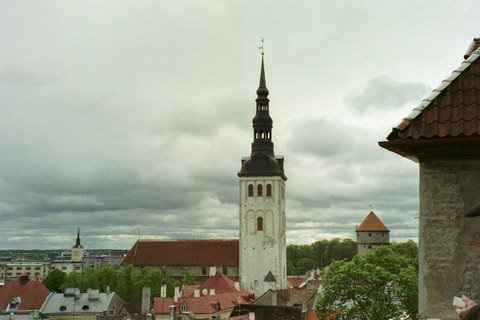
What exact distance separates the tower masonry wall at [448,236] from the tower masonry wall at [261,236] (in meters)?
57.5

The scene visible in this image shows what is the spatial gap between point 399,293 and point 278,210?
124 feet

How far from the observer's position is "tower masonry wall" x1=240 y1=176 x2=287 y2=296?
64.2 m

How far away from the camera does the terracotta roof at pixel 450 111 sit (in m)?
6.61

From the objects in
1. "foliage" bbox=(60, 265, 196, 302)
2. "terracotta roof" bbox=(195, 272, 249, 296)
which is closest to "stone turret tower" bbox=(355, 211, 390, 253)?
"foliage" bbox=(60, 265, 196, 302)

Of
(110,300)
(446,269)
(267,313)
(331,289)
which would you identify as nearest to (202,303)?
(267,313)

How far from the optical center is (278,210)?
66.0 meters

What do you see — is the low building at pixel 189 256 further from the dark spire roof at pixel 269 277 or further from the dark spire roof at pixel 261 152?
the dark spire roof at pixel 261 152

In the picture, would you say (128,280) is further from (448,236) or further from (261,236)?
(448,236)

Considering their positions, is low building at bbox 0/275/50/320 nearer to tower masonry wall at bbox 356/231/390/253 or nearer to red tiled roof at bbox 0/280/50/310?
red tiled roof at bbox 0/280/50/310

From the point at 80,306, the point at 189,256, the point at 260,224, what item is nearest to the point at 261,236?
the point at 260,224

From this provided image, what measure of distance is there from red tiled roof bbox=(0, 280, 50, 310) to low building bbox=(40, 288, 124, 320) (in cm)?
323

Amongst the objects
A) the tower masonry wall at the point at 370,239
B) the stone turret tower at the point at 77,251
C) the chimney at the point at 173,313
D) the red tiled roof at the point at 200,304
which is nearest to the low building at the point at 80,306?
the red tiled roof at the point at 200,304

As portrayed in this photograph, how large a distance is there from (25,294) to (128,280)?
1328 centimetres

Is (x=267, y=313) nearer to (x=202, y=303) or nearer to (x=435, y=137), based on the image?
(x=202, y=303)
